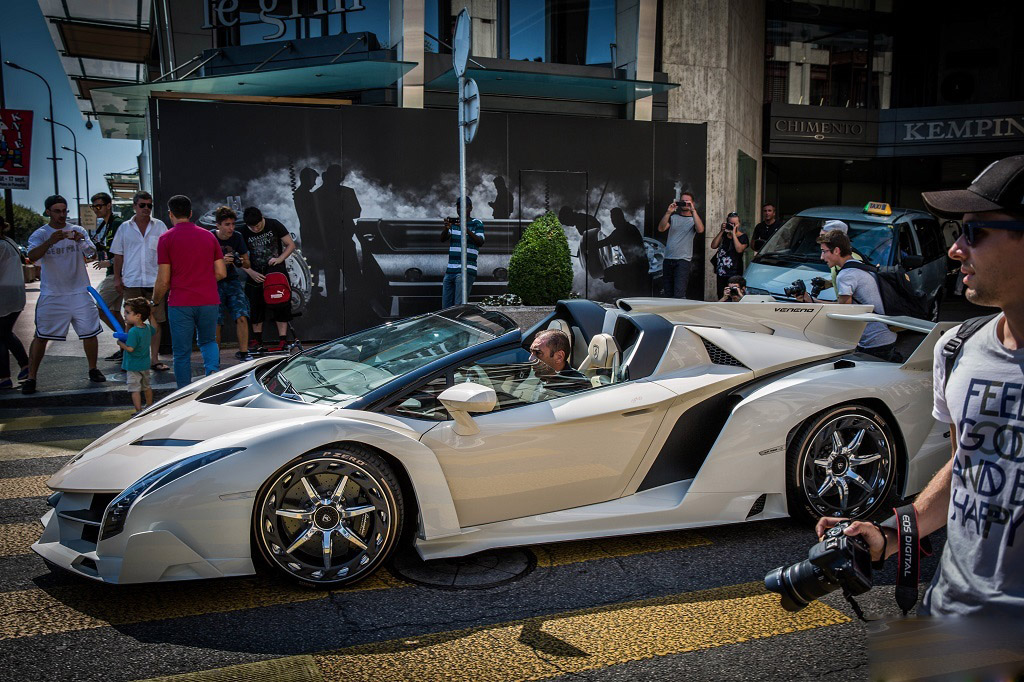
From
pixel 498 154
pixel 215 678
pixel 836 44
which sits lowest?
pixel 215 678

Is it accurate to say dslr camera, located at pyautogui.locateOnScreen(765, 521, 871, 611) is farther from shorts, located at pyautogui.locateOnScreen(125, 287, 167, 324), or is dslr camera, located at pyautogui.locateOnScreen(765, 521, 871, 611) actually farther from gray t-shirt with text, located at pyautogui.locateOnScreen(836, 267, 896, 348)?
shorts, located at pyautogui.locateOnScreen(125, 287, 167, 324)

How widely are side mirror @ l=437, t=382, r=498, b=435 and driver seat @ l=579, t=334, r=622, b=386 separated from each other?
2.64 feet

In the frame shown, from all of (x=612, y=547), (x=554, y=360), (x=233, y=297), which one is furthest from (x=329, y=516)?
(x=233, y=297)

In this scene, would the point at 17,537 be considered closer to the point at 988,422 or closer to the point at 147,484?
the point at 147,484

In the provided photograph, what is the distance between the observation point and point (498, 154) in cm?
1342

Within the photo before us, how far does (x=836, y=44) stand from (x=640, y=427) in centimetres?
2167

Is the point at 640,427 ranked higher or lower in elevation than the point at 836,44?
lower

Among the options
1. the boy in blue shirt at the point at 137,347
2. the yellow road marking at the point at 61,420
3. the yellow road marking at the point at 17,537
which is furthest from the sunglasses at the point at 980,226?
the yellow road marking at the point at 61,420

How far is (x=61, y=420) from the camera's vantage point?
24.8 feet

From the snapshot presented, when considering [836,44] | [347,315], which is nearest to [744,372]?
[347,315]

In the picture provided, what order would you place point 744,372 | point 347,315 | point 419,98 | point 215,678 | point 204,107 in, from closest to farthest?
point 215,678, point 744,372, point 204,107, point 347,315, point 419,98

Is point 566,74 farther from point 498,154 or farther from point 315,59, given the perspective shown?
point 315,59

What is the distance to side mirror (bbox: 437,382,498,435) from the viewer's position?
3.74 metres

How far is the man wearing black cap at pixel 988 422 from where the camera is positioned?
1735 mm
